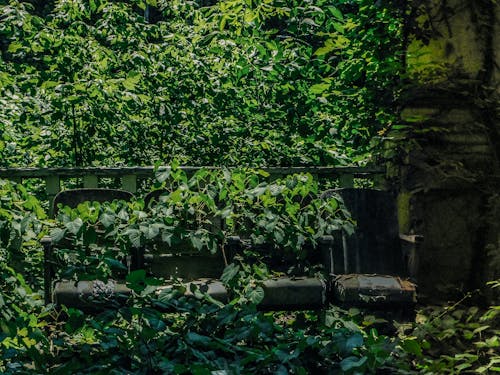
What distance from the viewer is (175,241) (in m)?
2.75

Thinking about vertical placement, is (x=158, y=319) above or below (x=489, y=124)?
below

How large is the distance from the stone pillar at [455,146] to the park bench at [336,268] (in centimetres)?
17

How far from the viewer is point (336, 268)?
3.85 meters

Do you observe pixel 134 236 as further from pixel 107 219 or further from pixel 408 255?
pixel 408 255

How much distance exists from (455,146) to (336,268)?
4.62 feet

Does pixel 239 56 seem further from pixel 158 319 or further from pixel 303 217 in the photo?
pixel 158 319

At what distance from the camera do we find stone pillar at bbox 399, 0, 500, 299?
2617mm

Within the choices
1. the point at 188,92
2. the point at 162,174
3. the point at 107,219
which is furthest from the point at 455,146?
the point at 188,92

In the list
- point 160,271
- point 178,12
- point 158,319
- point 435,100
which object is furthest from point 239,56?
point 158,319

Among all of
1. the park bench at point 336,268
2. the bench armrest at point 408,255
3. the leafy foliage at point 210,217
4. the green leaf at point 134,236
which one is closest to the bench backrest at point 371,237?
the park bench at point 336,268

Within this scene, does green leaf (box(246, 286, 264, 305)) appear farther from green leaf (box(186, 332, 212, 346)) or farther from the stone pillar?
green leaf (box(186, 332, 212, 346))

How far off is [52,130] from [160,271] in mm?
2293

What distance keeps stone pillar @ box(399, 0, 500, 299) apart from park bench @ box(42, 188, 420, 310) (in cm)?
17

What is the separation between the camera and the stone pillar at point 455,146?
2617 mm
